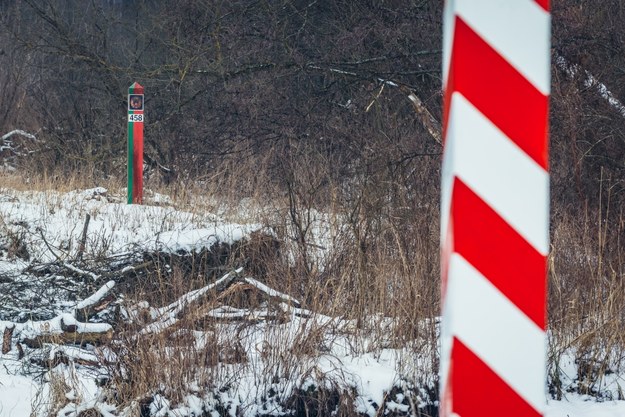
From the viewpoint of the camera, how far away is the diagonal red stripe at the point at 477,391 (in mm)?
1540

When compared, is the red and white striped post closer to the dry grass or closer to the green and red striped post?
the dry grass

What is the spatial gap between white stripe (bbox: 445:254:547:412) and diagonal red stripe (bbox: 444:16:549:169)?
9.3 inches

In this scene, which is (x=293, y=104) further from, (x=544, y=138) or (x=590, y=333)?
(x=544, y=138)

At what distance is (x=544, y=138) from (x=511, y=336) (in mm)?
325

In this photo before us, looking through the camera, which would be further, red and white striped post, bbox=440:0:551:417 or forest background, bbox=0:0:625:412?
forest background, bbox=0:0:625:412

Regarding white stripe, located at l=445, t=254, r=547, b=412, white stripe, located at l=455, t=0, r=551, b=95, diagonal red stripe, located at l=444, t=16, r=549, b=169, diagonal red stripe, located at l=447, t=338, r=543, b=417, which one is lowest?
diagonal red stripe, located at l=447, t=338, r=543, b=417

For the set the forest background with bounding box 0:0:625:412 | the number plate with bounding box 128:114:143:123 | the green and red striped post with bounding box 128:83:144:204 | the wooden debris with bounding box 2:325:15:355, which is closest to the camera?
the wooden debris with bounding box 2:325:15:355

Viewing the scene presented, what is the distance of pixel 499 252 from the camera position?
154 cm

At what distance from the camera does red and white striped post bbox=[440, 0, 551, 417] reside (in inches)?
60.0

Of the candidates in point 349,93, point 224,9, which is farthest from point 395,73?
point 224,9

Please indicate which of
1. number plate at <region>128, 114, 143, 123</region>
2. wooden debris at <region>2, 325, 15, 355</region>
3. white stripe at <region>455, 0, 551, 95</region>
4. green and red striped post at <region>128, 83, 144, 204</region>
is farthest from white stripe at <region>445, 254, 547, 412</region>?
number plate at <region>128, 114, 143, 123</region>

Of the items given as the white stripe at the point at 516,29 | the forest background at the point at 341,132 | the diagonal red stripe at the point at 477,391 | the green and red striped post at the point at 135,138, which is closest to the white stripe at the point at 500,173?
the white stripe at the point at 516,29

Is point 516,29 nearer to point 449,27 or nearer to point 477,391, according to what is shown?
point 449,27

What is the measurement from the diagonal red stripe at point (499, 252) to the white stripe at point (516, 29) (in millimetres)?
219
